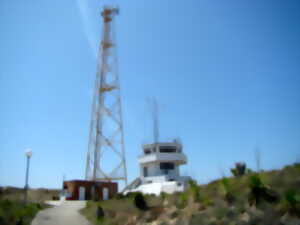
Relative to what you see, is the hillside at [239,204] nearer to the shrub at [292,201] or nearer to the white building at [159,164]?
the shrub at [292,201]

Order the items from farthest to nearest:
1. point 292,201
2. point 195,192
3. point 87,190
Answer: point 87,190
point 195,192
point 292,201

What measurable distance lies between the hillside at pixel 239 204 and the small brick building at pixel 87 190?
60.8ft

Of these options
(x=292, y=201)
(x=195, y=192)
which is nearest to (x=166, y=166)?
(x=195, y=192)

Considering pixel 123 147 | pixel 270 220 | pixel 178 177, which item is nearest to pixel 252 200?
pixel 270 220

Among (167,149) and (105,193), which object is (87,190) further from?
(167,149)

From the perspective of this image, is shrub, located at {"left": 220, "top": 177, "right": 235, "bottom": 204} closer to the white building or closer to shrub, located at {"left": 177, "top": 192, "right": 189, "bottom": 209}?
shrub, located at {"left": 177, "top": 192, "right": 189, "bottom": 209}

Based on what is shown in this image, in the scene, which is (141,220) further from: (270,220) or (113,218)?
(270,220)

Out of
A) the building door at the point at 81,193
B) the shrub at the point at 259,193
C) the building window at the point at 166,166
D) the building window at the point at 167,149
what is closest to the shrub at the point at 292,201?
the shrub at the point at 259,193

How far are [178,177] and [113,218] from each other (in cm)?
2542

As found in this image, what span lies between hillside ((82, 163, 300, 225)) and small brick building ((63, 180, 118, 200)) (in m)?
18.5

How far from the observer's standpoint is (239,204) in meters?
9.00

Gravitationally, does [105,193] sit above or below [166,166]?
below

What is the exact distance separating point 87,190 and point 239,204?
25275 millimetres

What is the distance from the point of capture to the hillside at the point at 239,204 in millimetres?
7645
